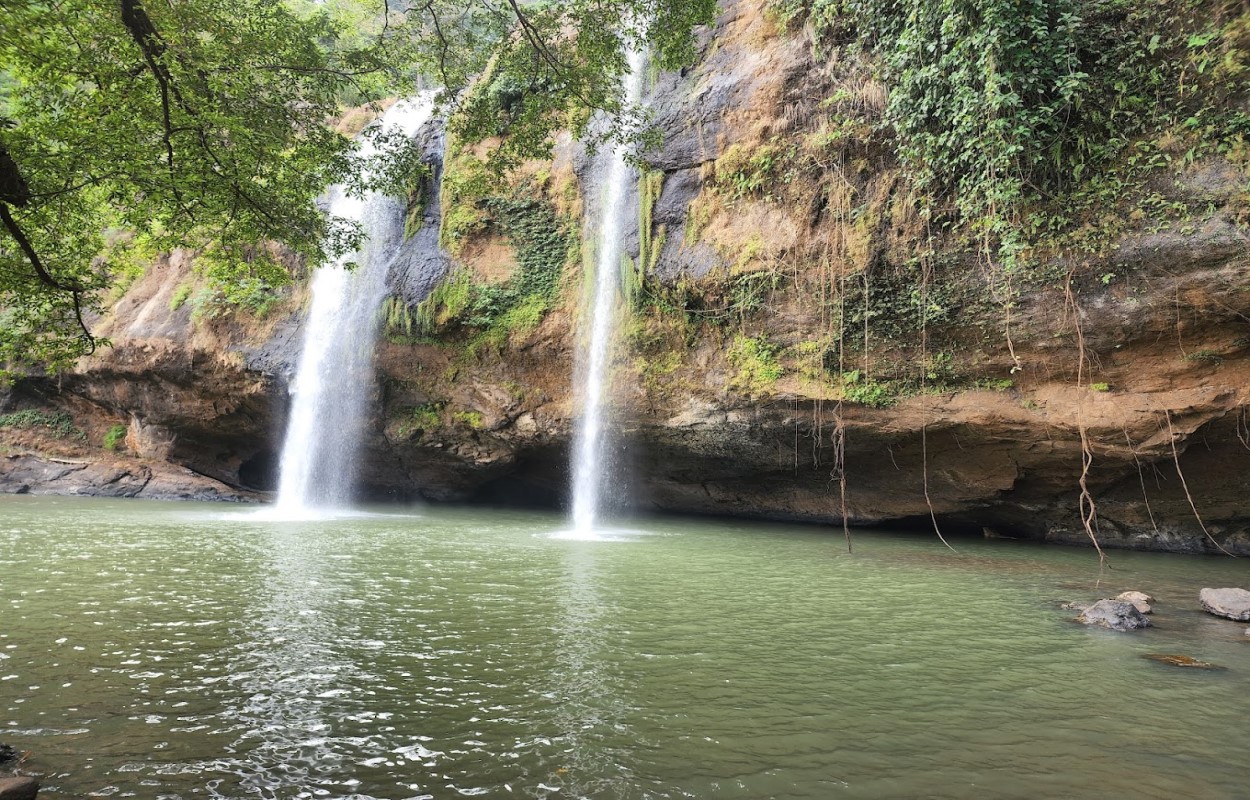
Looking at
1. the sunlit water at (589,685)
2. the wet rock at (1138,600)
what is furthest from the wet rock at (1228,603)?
the wet rock at (1138,600)

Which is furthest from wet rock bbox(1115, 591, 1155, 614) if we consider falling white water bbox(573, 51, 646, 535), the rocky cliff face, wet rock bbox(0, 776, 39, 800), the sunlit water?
falling white water bbox(573, 51, 646, 535)

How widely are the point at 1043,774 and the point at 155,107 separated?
7941 mm

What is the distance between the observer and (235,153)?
6.43 metres

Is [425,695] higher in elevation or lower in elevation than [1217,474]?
lower

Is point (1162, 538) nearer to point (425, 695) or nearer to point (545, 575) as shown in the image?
point (545, 575)

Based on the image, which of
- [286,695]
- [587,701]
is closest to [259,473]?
[286,695]

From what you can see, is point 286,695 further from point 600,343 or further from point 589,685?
point 600,343

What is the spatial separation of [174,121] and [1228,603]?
36.1ft

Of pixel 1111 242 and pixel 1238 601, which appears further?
pixel 1111 242

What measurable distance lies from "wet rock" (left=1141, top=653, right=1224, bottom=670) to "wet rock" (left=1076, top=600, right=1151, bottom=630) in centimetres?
84

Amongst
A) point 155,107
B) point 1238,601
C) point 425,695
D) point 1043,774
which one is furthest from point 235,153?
point 1238,601

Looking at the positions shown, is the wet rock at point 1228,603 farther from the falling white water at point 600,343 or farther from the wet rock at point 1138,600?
the falling white water at point 600,343

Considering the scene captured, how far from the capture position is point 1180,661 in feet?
16.7

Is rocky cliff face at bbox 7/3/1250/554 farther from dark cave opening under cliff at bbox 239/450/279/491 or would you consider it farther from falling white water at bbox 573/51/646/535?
dark cave opening under cliff at bbox 239/450/279/491
